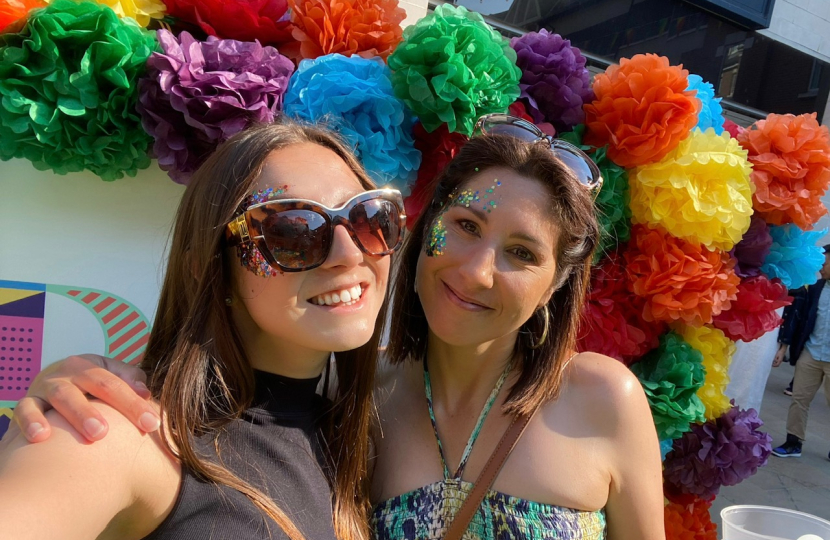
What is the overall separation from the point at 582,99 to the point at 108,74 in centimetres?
164

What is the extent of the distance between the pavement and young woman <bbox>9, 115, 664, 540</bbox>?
3146 millimetres

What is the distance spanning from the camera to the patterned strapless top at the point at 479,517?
146 cm

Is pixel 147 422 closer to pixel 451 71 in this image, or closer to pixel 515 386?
pixel 515 386

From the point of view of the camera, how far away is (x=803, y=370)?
550 cm

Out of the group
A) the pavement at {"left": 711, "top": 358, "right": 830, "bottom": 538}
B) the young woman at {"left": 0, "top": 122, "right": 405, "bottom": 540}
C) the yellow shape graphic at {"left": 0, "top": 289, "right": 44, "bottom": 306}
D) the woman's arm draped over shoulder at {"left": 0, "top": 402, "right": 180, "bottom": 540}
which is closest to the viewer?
the woman's arm draped over shoulder at {"left": 0, "top": 402, "right": 180, "bottom": 540}

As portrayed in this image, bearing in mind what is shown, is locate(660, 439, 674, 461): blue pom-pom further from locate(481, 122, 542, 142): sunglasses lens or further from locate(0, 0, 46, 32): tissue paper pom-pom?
locate(0, 0, 46, 32): tissue paper pom-pom

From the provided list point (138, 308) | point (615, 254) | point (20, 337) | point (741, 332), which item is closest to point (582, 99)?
point (615, 254)

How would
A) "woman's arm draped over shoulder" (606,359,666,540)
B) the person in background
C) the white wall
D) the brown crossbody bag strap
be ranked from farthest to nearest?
the white wall, the person in background, "woman's arm draped over shoulder" (606,359,666,540), the brown crossbody bag strap

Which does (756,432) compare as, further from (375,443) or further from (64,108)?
(64,108)

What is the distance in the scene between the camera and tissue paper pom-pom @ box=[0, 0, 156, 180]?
4.99ft

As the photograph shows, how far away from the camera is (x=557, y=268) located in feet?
5.50

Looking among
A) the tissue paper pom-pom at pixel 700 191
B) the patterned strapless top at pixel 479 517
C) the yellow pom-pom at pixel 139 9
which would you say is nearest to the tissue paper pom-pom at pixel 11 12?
the yellow pom-pom at pixel 139 9

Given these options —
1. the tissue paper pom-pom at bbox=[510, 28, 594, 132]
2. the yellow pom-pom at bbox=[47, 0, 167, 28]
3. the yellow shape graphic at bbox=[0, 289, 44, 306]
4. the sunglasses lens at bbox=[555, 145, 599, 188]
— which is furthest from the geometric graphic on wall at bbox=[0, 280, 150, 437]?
the tissue paper pom-pom at bbox=[510, 28, 594, 132]

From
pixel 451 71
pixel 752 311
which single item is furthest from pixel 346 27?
pixel 752 311
